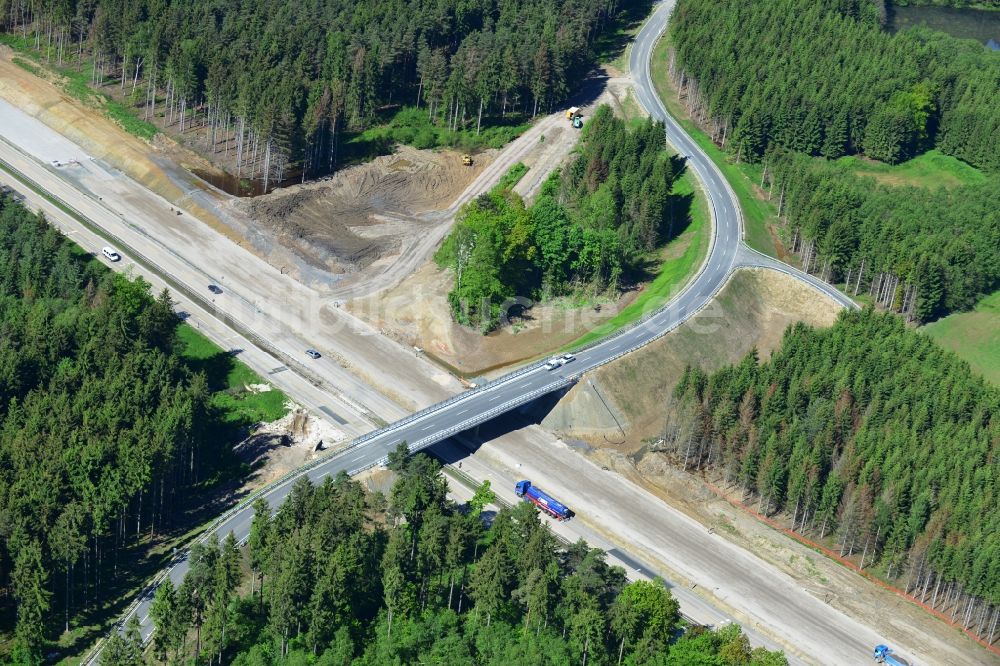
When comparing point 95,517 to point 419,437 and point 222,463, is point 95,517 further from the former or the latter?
point 419,437

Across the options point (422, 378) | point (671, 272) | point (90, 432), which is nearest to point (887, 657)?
point (422, 378)

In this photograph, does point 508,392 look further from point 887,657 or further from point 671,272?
point 887,657

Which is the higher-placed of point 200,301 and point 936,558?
point 936,558

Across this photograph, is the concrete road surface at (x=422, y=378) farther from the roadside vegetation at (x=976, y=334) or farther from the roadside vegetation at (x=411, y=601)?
the roadside vegetation at (x=976, y=334)

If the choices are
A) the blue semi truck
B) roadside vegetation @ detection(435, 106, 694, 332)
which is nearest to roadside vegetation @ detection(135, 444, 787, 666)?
the blue semi truck

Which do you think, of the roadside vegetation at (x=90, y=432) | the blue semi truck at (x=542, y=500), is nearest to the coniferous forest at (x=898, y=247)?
the blue semi truck at (x=542, y=500)

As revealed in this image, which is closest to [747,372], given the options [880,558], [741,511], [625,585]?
[741,511]
